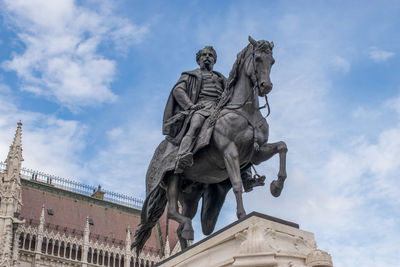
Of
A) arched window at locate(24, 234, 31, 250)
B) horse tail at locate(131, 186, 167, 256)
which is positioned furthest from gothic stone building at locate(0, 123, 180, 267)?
horse tail at locate(131, 186, 167, 256)

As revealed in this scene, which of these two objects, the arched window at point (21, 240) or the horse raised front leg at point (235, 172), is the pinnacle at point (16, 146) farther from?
the horse raised front leg at point (235, 172)

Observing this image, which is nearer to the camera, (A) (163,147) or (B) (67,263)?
(A) (163,147)

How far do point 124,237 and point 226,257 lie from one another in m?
46.4

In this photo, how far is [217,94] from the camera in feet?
25.8

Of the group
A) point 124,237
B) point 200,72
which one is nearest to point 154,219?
point 200,72

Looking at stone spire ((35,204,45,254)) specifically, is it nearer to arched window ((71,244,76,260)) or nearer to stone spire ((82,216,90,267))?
arched window ((71,244,76,260))

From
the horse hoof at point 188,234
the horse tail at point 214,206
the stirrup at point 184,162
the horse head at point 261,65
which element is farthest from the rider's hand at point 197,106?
the horse hoof at point 188,234

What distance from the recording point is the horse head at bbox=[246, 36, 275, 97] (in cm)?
653

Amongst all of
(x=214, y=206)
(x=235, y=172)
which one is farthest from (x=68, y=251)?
(x=235, y=172)

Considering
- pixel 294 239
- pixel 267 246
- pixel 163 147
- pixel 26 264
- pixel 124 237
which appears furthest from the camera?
pixel 124 237

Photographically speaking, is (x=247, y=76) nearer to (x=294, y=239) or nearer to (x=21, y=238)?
(x=294, y=239)

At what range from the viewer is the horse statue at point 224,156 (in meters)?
6.58

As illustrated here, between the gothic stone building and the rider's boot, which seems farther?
the gothic stone building

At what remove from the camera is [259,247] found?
5.26m
